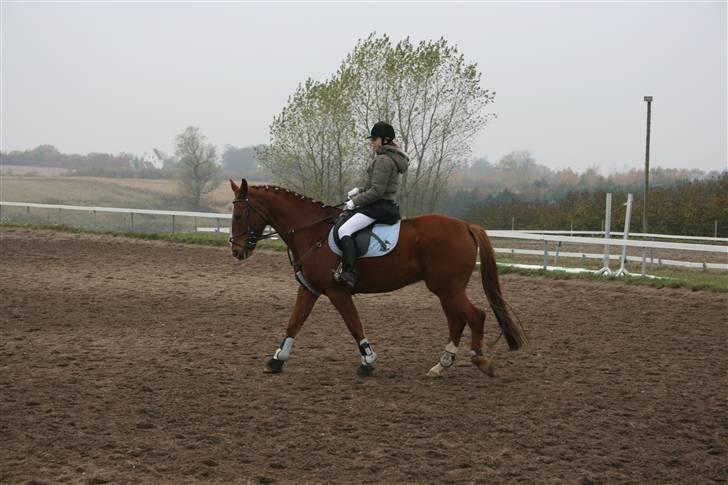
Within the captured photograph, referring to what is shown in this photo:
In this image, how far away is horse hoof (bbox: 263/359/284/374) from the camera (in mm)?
8336

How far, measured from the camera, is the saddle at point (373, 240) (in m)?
8.45

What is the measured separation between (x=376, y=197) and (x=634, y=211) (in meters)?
29.4

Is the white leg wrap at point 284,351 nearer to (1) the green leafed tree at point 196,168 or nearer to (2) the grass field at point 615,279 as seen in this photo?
(2) the grass field at point 615,279

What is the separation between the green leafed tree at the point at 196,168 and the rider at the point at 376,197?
162ft

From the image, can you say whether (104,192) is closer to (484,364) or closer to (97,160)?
(97,160)

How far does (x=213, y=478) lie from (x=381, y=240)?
3.81 metres

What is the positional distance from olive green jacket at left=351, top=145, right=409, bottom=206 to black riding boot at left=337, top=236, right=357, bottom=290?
43 centimetres

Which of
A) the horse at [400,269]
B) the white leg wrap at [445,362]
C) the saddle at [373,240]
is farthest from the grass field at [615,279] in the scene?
the saddle at [373,240]

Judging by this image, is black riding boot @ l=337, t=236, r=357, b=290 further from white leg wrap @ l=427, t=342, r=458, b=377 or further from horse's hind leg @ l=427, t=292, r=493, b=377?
white leg wrap @ l=427, t=342, r=458, b=377

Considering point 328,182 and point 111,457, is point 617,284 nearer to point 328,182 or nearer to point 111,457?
point 111,457

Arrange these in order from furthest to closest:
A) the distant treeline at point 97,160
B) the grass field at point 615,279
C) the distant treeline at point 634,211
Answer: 1. the distant treeline at point 97,160
2. the distant treeline at point 634,211
3. the grass field at point 615,279

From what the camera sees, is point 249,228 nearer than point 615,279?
Yes

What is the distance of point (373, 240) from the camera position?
333 inches

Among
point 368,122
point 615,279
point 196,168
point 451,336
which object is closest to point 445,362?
point 451,336
